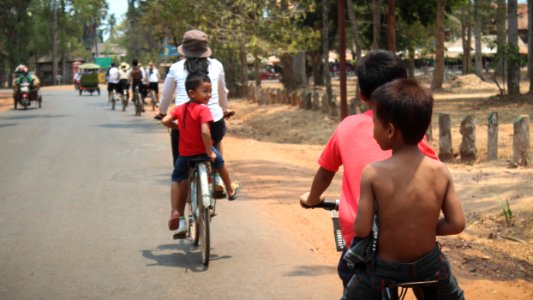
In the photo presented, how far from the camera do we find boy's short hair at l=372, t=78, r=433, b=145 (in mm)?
3576

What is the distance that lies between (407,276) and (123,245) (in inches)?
197

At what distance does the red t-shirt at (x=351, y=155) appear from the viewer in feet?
13.0

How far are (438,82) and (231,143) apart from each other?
953 inches

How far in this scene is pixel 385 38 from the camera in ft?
108

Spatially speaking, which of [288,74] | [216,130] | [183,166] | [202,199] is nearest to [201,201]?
[202,199]

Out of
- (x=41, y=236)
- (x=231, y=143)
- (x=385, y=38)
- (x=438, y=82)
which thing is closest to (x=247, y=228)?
(x=41, y=236)

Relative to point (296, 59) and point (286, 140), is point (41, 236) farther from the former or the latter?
point (296, 59)

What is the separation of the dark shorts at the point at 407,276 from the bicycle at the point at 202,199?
3485mm

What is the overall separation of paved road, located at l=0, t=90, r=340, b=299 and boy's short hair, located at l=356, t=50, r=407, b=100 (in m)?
2.56

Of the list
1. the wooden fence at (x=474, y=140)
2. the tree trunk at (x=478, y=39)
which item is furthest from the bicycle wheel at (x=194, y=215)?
the tree trunk at (x=478, y=39)

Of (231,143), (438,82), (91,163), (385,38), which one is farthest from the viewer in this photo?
(438,82)

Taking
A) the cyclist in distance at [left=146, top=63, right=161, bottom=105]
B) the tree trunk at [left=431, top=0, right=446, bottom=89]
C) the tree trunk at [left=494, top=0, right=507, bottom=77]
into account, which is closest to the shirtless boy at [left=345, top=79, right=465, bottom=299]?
the tree trunk at [left=494, top=0, right=507, bottom=77]

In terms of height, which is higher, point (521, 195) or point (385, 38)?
point (385, 38)

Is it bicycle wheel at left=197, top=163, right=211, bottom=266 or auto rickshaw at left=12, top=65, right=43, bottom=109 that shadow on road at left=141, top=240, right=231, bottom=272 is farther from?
auto rickshaw at left=12, top=65, right=43, bottom=109
